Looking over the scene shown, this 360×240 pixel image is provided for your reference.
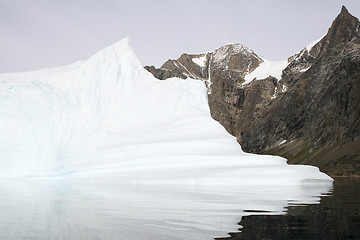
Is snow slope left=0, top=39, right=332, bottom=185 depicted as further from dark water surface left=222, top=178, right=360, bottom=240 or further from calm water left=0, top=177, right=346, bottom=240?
dark water surface left=222, top=178, right=360, bottom=240

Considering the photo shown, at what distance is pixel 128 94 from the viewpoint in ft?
118

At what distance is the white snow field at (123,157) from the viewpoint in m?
14.6

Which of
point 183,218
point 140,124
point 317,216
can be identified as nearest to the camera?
point 183,218

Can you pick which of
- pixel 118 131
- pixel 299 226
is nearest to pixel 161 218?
pixel 299 226

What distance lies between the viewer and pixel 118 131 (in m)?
31.7

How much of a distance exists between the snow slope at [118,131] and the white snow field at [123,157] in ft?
0.27

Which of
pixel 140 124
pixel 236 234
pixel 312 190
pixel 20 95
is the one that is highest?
pixel 20 95

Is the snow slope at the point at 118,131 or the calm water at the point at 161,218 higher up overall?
the snow slope at the point at 118,131

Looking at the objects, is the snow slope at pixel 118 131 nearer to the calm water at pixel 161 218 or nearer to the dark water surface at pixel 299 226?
the calm water at pixel 161 218

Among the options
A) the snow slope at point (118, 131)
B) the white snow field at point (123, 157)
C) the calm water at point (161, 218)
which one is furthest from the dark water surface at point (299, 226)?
the snow slope at point (118, 131)

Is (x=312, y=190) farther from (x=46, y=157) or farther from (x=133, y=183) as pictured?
(x=46, y=157)

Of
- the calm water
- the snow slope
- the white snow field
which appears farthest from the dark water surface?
the snow slope

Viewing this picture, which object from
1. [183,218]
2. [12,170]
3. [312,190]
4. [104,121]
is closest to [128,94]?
[104,121]

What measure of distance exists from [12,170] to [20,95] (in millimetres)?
7165
